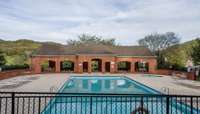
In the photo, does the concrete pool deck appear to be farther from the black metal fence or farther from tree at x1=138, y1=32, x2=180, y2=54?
tree at x1=138, y1=32, x2=180, y2=54

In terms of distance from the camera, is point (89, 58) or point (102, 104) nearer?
point (102, 104)

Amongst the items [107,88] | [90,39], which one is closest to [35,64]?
[107,88]

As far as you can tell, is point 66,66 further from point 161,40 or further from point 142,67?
point 161,40

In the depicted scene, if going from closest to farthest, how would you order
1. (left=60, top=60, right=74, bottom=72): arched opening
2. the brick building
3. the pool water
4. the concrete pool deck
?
the concrete pool deck < the pool water < the brick building < (left=60, top=60, right=74, bottom=72): arched opening

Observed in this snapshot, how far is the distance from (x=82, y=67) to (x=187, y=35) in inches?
872

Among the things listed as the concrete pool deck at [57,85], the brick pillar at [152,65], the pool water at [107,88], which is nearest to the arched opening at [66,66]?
the pool water at [107,88]

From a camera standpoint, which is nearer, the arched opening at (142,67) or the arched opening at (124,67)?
the arched opening at (142,67)

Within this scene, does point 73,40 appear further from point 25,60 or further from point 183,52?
point 183,52

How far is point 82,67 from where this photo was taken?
1558 inches

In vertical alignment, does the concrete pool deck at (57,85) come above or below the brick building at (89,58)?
below

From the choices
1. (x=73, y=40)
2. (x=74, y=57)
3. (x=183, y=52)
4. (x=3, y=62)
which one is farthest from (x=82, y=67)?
(x=73, y=40)

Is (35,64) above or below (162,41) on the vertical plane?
below

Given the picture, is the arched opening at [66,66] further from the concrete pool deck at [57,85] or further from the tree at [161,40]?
the tree at [161,40]

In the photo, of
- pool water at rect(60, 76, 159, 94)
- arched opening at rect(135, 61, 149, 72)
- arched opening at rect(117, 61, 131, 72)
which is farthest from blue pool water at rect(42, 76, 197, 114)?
arched opening at rect(117, 61, 131, 72)
